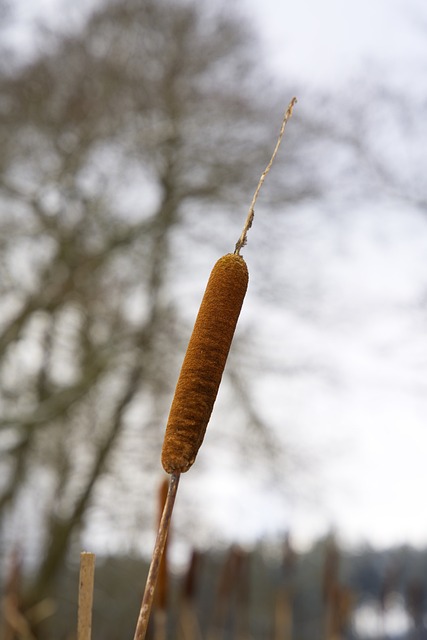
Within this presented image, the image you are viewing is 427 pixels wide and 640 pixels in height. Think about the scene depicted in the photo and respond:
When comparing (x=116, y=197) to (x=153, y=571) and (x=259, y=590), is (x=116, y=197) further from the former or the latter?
(x=153, y=571)

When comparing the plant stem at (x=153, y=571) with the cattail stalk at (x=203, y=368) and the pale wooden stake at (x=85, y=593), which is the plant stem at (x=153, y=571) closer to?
the cattail stalk at (x=203, y=368)

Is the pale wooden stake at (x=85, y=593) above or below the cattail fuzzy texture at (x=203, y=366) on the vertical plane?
below

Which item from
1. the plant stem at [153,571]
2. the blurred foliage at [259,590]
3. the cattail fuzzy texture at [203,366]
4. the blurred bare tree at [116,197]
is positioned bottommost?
the plant stem at [153,571]

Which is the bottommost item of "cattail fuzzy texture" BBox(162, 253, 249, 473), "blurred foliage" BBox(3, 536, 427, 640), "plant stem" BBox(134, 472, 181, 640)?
"plant stem" BBox(134, 472, 181, 640)

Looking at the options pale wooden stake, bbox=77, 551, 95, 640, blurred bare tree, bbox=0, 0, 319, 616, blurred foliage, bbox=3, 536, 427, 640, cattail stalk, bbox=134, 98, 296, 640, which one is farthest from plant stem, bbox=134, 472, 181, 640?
blurred foliage, bbox=3, 536, 427, 640

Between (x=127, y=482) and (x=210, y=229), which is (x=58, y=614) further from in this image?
(x=210, y=229)

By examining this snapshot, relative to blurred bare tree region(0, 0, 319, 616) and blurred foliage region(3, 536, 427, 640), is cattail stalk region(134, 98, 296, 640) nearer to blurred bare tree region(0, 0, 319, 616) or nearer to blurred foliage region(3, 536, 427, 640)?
blurred bare tree region(0, 0, 319, 616)

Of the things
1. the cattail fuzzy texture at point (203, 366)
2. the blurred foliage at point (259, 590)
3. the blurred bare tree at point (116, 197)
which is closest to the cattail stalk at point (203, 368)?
the cattail fuzzy texture at point (203, 366)

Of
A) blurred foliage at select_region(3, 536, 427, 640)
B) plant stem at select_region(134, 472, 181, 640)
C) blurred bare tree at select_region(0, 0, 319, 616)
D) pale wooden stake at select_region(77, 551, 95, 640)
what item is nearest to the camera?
plant stem at select_region(134, 472, 181, 640)
